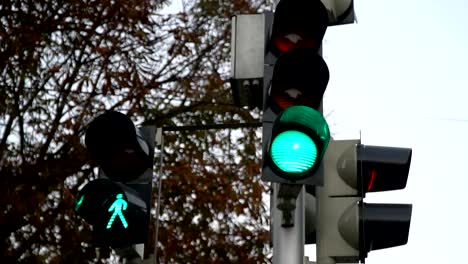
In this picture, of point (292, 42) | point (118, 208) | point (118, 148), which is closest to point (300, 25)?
point (292, 42)

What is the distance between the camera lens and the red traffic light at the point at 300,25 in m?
4.16

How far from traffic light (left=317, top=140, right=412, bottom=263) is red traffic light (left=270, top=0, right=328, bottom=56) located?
718 mm

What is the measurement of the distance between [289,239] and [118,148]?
3.81 ft

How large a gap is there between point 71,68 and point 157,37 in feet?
4.38

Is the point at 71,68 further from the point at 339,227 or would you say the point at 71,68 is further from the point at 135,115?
the point at 339,227

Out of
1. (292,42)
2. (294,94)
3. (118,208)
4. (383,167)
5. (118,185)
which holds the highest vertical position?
(292,42)

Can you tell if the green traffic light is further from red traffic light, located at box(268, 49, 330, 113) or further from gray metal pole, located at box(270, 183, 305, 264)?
gray metal pole, located at box(270, 183, 305, 264)

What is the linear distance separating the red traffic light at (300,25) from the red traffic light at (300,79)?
26cm

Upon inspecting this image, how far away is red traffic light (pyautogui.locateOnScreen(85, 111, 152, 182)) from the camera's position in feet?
15.0

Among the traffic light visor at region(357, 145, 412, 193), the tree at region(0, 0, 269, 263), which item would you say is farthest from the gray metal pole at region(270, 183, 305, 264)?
the tree at region(0, 0, 269, 263)

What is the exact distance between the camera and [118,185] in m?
4.44

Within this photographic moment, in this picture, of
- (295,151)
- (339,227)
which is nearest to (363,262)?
(339,227)

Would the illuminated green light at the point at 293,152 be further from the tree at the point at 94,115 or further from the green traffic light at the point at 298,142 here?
the tree at the point at 94,115

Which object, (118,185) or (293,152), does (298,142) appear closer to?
(293,152)
